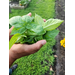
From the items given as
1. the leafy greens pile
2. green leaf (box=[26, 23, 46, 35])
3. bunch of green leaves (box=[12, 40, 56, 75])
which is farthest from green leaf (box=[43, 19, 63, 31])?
bunch of green leaves (box=[12, 40, 56, 75])

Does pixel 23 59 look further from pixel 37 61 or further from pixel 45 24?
pixel 45 24

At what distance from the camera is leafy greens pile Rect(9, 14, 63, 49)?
0.88 m

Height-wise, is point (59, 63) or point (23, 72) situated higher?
point (59, 63)

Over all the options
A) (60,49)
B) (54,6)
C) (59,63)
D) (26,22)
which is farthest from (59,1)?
(26,22)

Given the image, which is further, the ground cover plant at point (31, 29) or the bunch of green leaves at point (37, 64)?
the bunch of green leaves at point (37, 64)

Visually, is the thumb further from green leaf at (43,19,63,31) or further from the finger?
green leaf at (43,19,63,31)

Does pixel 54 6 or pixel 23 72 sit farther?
pixel 54 6

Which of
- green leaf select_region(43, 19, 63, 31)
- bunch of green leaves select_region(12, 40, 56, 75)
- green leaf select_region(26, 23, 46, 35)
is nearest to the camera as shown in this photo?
green leaf select_region(26, 23, 46, 35)

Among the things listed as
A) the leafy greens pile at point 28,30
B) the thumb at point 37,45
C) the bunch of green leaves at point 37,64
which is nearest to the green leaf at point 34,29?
the leafy greens pile at point 28,30

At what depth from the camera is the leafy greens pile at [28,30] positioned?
0.88 meters

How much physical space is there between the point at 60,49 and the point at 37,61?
64 centimetres

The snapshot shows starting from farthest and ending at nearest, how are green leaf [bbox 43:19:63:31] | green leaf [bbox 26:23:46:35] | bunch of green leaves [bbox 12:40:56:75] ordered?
bunch of green leaves [bbox 12:40:56:75]
green leaf [bbox 43:19:63:31]
green leaf [bbox 26:23:46:35]

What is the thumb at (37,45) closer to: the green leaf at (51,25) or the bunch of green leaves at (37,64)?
the green leaf at (51,25)

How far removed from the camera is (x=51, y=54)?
1795 millimetres
